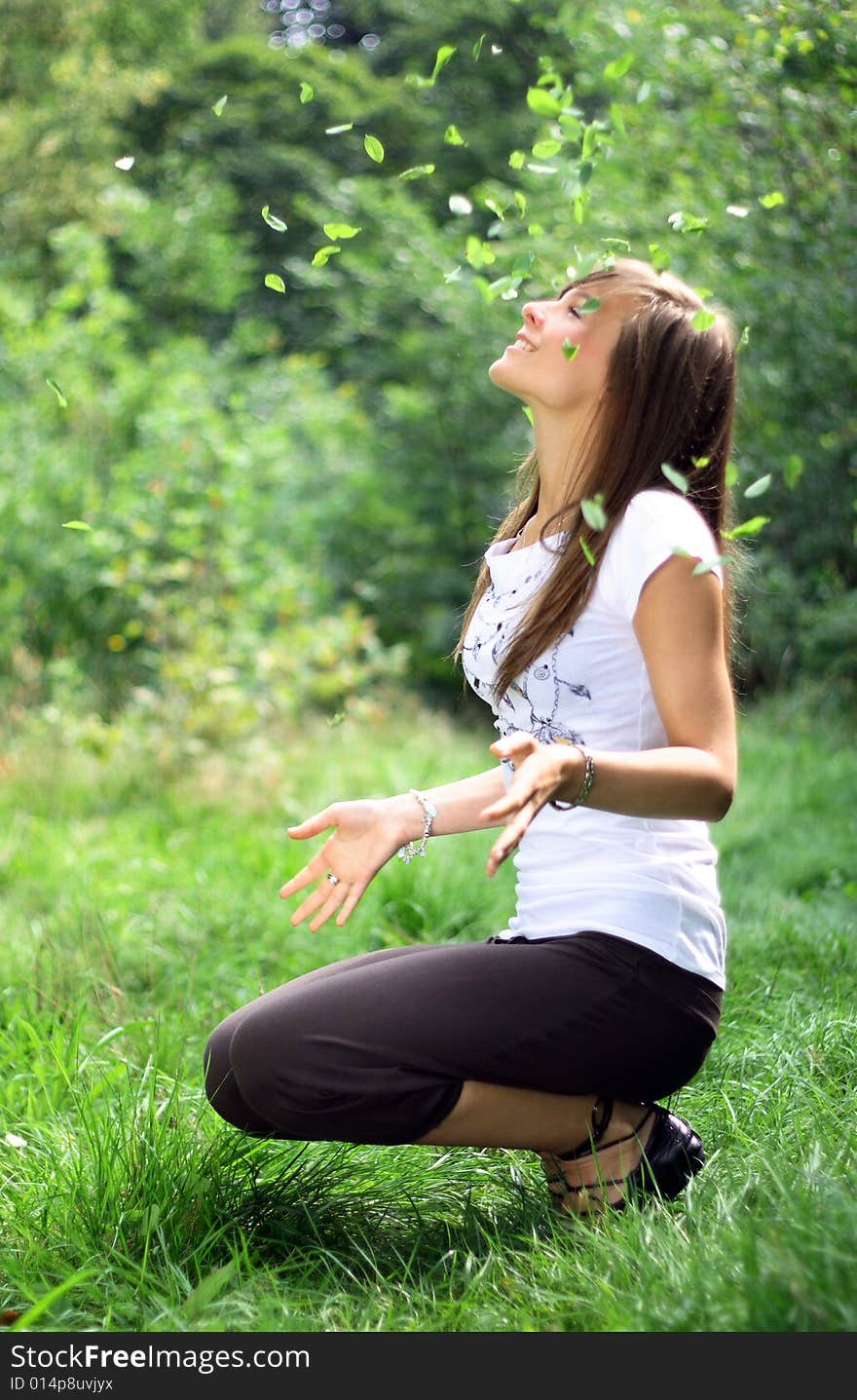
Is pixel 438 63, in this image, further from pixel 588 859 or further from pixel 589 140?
pixel 588 859

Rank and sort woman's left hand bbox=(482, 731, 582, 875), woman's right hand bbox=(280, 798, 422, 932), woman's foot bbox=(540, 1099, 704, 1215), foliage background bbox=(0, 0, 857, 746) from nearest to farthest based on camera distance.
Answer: woman's left hand bbox=(482, 731, 582, 875), woman's foot bbox=(540, 1099, 704, 1215), woman's right hand bbox=(280, 798, 422, 932), foliage background bbox=(0, 0, 857, 746)

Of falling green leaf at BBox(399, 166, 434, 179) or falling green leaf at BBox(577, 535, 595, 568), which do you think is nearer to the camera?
falling green leaf at BBox(577, 535, 595, 568)

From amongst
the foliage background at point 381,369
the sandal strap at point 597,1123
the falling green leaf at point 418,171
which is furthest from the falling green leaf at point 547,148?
the sandal strap at point 597,1123

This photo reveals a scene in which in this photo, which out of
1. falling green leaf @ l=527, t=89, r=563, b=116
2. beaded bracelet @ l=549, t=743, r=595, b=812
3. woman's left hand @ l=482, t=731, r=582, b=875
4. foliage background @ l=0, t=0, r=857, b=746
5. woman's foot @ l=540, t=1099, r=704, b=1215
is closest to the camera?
woman's left hand @ l=482, t=731, r=582, b=875

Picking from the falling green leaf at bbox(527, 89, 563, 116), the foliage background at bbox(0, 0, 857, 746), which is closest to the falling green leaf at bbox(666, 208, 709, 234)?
the foliage background at bbox(0, 0, 857, 746)

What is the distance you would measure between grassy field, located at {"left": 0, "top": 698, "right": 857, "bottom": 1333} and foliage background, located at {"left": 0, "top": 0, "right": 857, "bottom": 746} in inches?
41.0

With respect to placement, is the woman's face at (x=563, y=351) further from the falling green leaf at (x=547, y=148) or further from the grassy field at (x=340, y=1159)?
the grassy field at (x=340, y=1159)

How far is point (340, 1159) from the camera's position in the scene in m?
2.36

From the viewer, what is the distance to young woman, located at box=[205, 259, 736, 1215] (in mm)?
2002

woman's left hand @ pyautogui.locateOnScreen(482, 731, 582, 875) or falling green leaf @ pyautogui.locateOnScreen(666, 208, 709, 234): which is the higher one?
falling green leaf @ pyautogui.locateOnScreen(666, 208, 709, 234)

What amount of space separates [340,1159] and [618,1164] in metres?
0.51

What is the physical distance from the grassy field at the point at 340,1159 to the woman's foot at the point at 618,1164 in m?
0.05

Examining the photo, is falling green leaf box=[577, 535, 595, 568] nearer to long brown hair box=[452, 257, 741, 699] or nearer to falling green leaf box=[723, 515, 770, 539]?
long brown hair box=[452, 257, 741, 699]
